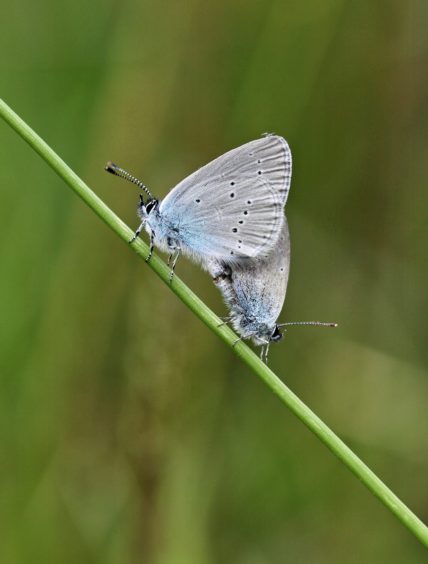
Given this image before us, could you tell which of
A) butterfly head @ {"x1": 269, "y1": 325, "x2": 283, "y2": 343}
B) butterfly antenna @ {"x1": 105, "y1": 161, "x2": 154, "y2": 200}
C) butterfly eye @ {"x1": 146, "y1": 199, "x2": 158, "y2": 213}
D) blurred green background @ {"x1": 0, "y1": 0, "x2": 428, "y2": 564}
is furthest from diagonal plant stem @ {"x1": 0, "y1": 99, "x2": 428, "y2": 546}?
blurred green background @ {"x1": 0, "y1": 0, "x2": 428, "y2": 564}

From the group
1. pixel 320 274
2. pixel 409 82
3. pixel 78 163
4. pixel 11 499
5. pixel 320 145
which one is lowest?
pixel 11 499

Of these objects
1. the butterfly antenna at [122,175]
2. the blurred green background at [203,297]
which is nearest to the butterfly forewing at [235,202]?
the butterfly antenna at [122,175]

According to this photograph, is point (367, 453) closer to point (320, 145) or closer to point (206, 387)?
point (206, 387)

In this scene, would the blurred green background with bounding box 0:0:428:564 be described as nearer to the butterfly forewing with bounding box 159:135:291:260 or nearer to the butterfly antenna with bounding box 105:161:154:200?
the butterfly forewing with bounding box 159:135:291:260

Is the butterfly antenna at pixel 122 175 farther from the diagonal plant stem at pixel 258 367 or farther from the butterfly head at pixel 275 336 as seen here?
the butterfly head at pixel 275 336

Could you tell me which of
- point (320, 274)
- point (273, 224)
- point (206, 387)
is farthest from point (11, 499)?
point (320, 274)
